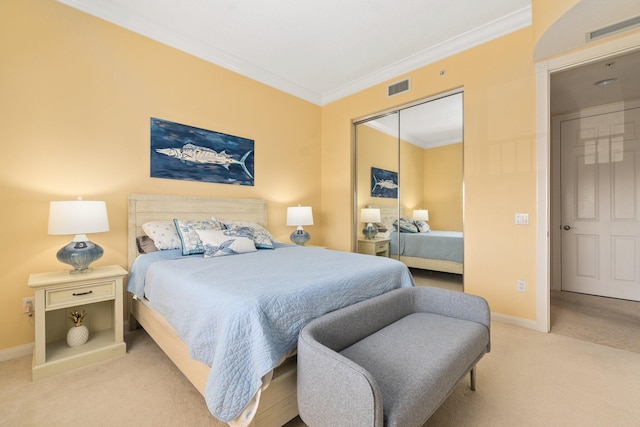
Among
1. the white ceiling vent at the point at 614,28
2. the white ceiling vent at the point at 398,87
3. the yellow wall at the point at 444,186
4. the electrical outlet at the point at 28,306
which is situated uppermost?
the white ceiling vent at the point at 398,87

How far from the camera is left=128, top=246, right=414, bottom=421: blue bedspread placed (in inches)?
47.9

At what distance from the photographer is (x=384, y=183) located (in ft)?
13.1

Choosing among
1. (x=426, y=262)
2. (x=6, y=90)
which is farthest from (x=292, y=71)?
(x=426, y=262)

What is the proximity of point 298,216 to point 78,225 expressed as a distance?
7.50 ft

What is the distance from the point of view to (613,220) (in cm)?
373

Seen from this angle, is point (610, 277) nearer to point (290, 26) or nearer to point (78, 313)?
point (290, 26)

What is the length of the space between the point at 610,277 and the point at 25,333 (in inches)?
249

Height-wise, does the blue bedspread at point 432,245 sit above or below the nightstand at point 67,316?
above

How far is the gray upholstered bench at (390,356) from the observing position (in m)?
1.03

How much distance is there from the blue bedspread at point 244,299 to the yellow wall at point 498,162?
1355 mm

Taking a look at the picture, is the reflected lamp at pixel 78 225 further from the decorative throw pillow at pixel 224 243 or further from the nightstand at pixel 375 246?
the nightstand at pixel 375 246

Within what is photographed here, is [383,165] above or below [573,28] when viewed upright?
below

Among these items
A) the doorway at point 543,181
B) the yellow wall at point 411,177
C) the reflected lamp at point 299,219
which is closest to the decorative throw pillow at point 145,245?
the reflected lamp at point 299,219

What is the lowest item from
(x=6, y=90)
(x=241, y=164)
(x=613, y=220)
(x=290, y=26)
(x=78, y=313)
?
(x=78, y=313)
